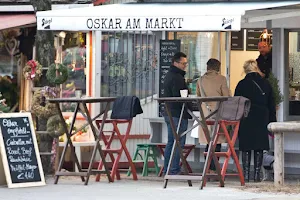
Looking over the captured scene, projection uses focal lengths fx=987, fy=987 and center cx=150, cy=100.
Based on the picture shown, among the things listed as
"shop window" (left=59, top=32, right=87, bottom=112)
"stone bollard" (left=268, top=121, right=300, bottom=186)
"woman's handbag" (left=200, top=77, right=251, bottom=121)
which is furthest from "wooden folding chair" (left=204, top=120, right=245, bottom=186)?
"shop window" (left=59, top=32, right=87, bottom=112)

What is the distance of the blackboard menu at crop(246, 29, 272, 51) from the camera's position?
51.6 ft

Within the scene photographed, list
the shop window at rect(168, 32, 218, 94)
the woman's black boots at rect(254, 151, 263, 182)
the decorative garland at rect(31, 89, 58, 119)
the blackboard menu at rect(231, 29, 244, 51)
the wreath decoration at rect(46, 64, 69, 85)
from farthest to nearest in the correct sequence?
the blackboard menu at rect(231, 29, 244, 51) < the shop window at rect(168, 32, 218, 94) < the decorative garland at rect(31, 89, 58, 119) < the wreath decoration at rect(46, 64, 69, 85) < the woman's black boots at rect(254, 151, 263, 182)

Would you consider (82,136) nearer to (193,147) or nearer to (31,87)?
(31,87)

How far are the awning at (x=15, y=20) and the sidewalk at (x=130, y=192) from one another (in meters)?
3.41

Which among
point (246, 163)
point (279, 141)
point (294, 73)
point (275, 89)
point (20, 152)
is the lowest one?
point (246, 163)

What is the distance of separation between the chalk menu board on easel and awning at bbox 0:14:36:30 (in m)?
2.94

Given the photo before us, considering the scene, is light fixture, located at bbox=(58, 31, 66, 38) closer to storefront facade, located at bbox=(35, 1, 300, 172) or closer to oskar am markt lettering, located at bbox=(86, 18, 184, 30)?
storefront facade, located at bbox=(35, 1, 300, 172)

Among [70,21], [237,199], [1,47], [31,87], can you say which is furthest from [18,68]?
[237,199]

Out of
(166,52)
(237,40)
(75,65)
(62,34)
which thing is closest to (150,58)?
(166,52)

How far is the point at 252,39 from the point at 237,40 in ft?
0.83

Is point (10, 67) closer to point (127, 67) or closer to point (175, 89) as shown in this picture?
point (127, 67)

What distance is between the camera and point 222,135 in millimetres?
13484

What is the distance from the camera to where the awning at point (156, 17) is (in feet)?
39.7

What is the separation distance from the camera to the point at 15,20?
16.3 meters
